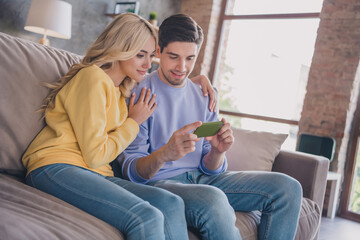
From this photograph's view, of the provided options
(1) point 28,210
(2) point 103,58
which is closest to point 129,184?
(1) point 28,210

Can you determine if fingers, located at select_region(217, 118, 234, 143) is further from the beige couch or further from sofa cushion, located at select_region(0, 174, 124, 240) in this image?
sofa cushion, located at select_region(0, 174, 124, 240)

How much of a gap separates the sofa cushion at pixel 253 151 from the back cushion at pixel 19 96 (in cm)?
113

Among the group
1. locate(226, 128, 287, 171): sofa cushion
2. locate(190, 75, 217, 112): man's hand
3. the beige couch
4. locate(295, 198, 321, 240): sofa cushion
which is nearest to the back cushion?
the beige couch

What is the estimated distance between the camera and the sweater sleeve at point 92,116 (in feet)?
4.22

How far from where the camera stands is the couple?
1.19 m

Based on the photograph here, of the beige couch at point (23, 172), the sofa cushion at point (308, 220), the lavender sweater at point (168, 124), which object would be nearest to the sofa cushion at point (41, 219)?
the beige couch at point (23, 172)

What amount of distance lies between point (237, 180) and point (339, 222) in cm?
266

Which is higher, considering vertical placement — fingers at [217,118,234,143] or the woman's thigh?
fingers at [217,118,234,143]

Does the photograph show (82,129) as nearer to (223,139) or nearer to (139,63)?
(139,63)

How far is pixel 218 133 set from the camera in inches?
59.2

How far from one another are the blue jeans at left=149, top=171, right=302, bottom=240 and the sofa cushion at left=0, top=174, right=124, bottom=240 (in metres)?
0.32

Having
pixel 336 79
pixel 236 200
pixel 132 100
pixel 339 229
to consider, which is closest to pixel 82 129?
pixel 132 100

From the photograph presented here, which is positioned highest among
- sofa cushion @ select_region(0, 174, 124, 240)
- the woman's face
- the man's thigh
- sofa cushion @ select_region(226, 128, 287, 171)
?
the woman's face

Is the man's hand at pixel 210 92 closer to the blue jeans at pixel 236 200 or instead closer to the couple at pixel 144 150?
the couple at pixel 144 150
